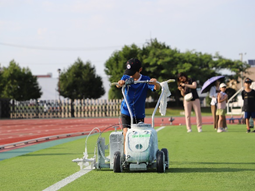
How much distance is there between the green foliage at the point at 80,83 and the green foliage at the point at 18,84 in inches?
178

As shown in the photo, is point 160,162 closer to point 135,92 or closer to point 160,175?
point 160,175

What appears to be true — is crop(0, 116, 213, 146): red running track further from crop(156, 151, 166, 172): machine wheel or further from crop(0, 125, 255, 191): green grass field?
crop(156, 151, 166, 172): machine wheel

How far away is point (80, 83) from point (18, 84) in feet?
30.4

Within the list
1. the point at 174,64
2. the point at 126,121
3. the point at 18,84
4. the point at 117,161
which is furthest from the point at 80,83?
the point at 117,161

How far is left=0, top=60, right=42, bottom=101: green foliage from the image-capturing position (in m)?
73.0

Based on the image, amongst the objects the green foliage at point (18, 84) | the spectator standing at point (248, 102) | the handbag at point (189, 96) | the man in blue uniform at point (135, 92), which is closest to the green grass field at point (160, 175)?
the man in blue uniform at point (135, 92)

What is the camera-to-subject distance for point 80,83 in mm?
76250

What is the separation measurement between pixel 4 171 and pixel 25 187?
2270 mm

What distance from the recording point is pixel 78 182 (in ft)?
21.3

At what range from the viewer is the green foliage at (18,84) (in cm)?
7300

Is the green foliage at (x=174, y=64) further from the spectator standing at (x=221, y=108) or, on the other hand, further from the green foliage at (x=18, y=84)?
the spectator standing at (x=221, y=108)

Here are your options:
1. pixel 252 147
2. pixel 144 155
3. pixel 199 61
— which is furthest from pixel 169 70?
pixel 144 155

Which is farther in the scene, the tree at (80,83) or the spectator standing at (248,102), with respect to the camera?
the tree at (80,83)

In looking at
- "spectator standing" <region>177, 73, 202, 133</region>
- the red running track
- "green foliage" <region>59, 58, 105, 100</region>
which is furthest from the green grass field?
"green foliage" <region>59, 58, 105, 100</region>
